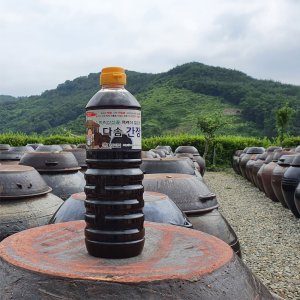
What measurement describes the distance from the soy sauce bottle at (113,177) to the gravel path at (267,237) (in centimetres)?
464

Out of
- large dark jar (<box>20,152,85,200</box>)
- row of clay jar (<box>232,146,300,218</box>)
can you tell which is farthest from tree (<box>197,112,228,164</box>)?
large dark jar (<box>20,152,85,200</box>)

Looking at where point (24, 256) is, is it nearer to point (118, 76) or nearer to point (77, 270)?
point (77, 270)

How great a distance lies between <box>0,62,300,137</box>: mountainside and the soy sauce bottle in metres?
37.8

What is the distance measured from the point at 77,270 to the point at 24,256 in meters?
0.31

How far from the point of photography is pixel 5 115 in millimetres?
59219

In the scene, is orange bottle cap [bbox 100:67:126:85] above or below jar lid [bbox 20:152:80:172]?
above

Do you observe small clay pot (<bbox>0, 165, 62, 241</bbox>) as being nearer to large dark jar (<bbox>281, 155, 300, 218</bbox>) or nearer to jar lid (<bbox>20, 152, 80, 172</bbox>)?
jar lid (<bbox>20, 152, 80, 172</bbox>)

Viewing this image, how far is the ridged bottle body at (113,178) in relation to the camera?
214 cm

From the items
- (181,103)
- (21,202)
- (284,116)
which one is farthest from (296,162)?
(181,103)

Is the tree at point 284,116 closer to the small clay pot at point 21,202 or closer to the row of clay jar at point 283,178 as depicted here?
the row of clay jar at point 283,178

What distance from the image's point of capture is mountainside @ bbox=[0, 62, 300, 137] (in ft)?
156

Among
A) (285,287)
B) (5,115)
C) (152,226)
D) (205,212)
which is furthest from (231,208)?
(5,115)

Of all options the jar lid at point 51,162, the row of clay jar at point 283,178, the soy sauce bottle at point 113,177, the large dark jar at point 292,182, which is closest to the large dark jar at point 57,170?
the jar lid at point 51,162

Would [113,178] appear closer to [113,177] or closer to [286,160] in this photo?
[113,177]
